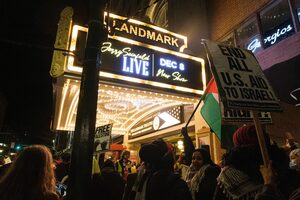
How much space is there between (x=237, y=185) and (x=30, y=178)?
1.92m

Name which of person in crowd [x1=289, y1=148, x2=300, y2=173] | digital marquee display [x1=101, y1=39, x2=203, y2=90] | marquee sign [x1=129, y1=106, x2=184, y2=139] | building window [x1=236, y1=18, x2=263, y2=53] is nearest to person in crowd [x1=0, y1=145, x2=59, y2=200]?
person in crowd [x1=289, y1=148, x2=300, y2=173]

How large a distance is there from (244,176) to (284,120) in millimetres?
4505

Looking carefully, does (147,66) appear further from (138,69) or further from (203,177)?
(203,177)

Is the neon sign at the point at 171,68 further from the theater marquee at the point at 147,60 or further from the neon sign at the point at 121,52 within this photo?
the neon sign at the point at 121,52

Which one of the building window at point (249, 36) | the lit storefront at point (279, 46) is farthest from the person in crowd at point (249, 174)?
the building window at point (249, 36)

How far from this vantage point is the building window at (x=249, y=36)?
871 cm

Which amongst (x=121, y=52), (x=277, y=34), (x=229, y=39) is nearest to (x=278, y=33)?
(x=277, y=34)

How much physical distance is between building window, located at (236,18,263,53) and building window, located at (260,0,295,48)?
0.86 feet

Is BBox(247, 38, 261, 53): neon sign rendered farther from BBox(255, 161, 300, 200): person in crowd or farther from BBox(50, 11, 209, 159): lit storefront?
BBox(255, 161, 300, 200): person in crowd

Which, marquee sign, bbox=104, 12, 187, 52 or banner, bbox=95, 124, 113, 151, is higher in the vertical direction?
marquee sign, bbox=104, 12, 187, 52

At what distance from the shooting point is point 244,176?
2.28 meters

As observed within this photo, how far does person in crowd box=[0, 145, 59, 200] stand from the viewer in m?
2.47

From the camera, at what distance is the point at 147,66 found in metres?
8.05

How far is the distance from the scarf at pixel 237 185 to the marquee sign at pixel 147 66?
5.41 meters
